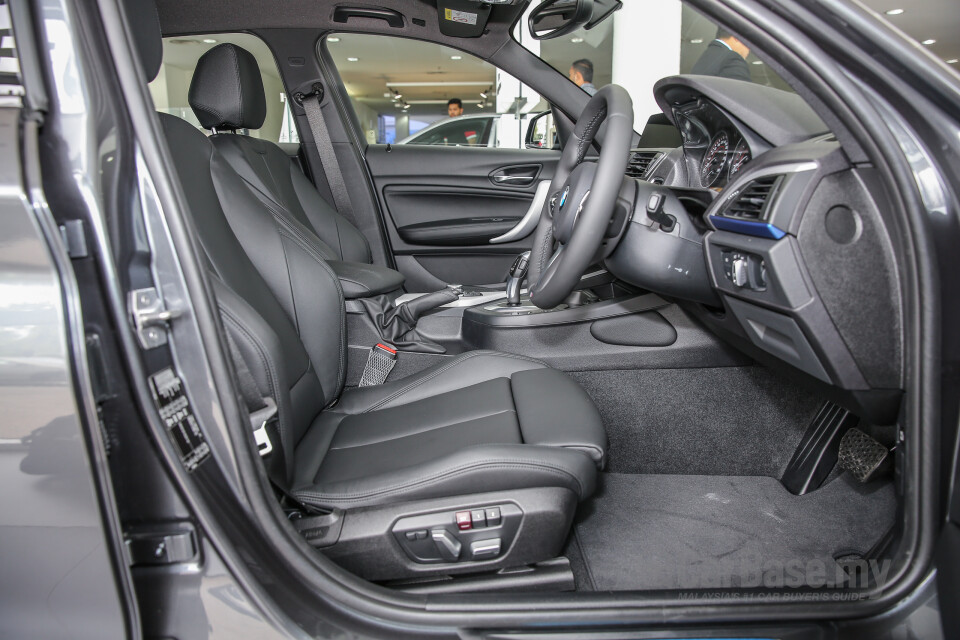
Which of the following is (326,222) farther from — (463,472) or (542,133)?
(463,472)

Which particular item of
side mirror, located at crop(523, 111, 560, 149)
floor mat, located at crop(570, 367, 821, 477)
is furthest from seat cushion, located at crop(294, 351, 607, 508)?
side mirror, located at crop(523, 111, 560, 149)

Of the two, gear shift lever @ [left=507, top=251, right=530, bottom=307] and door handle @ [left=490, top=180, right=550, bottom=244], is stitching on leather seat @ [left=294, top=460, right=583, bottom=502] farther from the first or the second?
door handle @ [left=490, top=180, right=550, bottom=244]

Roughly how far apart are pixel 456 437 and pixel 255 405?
358mm

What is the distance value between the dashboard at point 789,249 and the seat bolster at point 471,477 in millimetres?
391

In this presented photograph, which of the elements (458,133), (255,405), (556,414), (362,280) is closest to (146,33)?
(255,405)

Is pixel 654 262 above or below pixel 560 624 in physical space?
above

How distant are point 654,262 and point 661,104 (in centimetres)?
41

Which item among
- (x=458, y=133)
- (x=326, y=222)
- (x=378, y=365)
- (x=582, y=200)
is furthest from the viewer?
(x=458, y=133)

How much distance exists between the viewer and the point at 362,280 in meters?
1.81

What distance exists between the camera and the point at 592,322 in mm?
1562

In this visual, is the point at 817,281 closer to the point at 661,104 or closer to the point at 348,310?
the point at 661,104

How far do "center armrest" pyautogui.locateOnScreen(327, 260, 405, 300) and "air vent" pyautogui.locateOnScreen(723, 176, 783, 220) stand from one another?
1.08 metres

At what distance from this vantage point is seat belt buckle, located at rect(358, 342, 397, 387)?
1.75 metres

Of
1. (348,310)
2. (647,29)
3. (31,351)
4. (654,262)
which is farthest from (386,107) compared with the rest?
(31,351)
